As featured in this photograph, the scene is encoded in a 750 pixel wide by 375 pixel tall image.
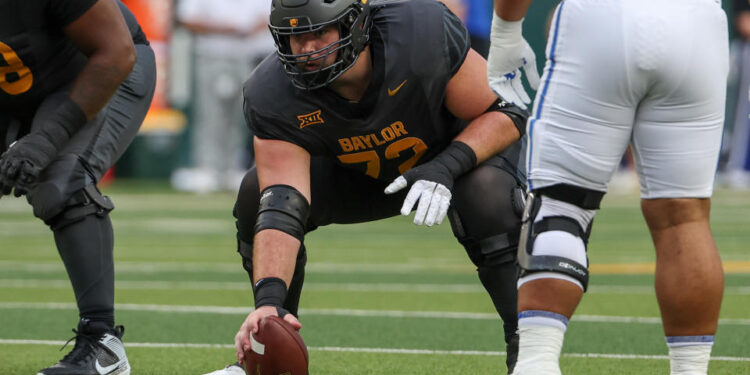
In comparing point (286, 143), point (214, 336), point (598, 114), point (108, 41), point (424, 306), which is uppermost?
point (598, 114)

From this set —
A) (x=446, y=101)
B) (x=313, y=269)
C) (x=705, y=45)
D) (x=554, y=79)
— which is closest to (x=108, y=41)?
(x=446, y=101)

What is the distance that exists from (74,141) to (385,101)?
1.00 metres

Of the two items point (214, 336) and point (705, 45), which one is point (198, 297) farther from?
point (705, 45)

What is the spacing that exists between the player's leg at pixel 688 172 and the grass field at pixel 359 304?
1.22 m

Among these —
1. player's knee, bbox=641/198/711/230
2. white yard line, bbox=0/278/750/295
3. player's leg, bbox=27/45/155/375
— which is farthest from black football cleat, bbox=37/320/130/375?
white yard line, bbox=0/278/750/295

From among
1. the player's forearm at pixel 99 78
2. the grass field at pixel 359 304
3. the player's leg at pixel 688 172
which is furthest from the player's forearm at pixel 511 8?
the grass field at pixel 359 304

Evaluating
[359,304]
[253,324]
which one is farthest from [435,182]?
[359,304]

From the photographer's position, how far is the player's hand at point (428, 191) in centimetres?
332

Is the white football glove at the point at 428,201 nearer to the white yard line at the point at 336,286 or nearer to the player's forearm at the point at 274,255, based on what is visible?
the player's forearm at the point at 274,255

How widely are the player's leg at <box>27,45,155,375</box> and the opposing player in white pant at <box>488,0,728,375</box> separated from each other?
1484 millimetres

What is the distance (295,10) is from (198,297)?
3.19 metres

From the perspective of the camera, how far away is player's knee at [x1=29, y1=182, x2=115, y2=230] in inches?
141

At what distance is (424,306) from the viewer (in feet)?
19.5

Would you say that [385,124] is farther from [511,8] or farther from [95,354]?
[95,354]
